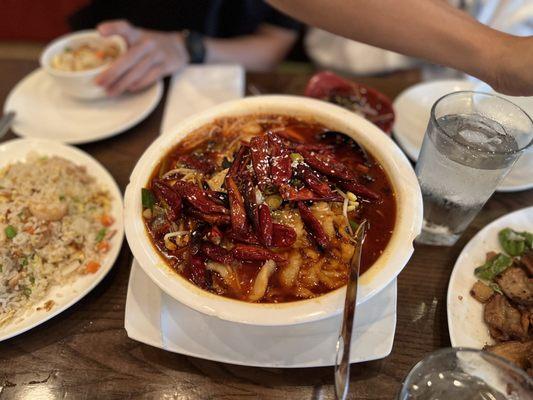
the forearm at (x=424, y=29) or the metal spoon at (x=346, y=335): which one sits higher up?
the forearm at (x=424, y=29)

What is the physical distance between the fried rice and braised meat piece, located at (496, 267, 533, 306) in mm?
1617

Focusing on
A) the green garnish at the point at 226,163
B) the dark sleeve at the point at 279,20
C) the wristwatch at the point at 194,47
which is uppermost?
the green garnish at the point at 226,163

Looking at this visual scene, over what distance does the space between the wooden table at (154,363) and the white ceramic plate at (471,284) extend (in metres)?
0.10

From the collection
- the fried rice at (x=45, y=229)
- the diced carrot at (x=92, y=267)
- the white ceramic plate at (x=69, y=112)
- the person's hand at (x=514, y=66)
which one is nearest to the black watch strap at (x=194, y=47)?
the white ceramic plate at (x=69, y=112)

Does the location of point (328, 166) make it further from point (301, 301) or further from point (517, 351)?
point (517, 351)

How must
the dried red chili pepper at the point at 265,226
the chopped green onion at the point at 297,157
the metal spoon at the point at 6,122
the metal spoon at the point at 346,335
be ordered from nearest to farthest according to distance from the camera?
the metal spoon at the point at 346,335, the dried red chili pepper at the point at 265,226, the chopped green onion at the point at 297,157, the metal spoon at the point at 6,122

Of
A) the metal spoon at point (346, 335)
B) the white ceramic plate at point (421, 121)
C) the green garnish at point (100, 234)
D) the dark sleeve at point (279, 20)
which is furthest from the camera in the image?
the dark sleeve at point (279, 20)

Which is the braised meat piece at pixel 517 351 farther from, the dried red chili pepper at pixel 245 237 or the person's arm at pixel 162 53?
the person's arm at pixel 162 53

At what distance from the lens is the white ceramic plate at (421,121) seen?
204 centimetres

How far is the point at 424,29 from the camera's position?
1553mm

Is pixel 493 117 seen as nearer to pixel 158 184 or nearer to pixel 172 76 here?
pixel 158 184

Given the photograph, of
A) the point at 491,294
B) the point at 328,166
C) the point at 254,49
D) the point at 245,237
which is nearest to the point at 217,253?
the point at 245,237

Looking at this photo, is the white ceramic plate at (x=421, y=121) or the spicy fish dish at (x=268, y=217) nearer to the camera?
the spicy fish dish at (x=268, y=217)

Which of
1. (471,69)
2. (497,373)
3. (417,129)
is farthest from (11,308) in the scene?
(417,129)
